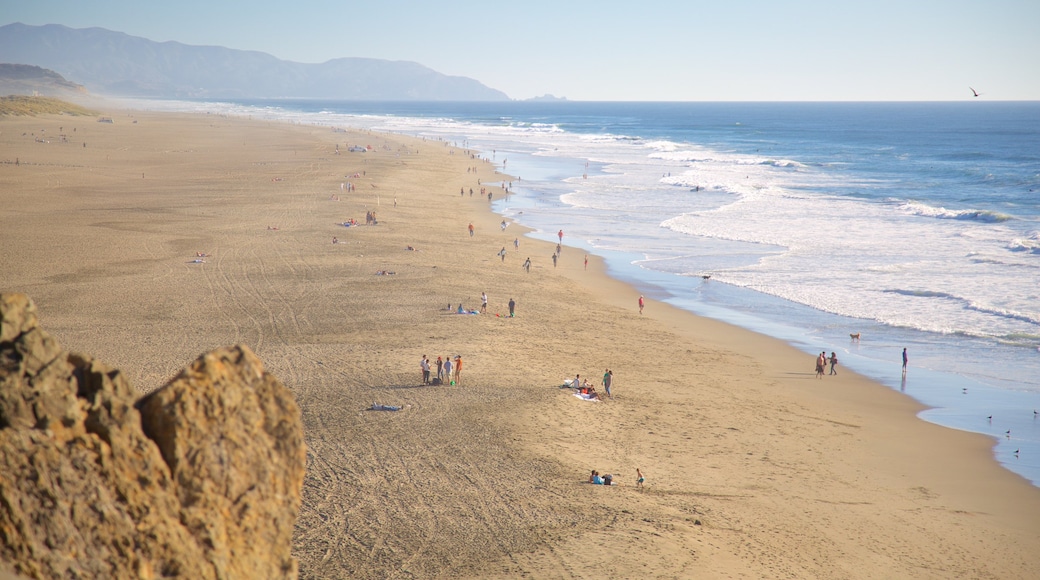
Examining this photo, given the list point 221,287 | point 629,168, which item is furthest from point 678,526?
point 629,168

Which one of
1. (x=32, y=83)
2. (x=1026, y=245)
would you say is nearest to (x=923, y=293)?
(x=1026, y=245)

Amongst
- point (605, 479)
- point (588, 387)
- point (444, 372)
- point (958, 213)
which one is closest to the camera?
point (605, 479)

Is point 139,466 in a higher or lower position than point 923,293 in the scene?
higher

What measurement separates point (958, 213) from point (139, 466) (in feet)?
177

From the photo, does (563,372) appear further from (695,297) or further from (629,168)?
(629,168)

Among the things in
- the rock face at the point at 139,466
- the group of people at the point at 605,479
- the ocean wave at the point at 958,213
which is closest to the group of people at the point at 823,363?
the group of people at the point at 605,479

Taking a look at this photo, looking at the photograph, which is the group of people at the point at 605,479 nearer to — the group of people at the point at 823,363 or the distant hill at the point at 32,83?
the group of people at the point at 823,363

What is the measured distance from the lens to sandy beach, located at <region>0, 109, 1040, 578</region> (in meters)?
12.2

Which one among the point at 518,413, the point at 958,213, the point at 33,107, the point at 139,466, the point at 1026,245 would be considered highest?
the point at 33,107

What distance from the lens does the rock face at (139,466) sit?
4895 mm

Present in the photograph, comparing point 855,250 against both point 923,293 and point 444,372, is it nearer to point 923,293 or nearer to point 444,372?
point 923,293

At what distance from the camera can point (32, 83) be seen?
596 ft

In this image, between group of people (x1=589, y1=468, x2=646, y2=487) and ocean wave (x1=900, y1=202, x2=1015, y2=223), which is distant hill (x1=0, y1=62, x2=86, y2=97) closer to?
ocean wave (x1=900, y1=202, x2=1015, y2=223)

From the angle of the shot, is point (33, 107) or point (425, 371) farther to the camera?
point (33, 107)
